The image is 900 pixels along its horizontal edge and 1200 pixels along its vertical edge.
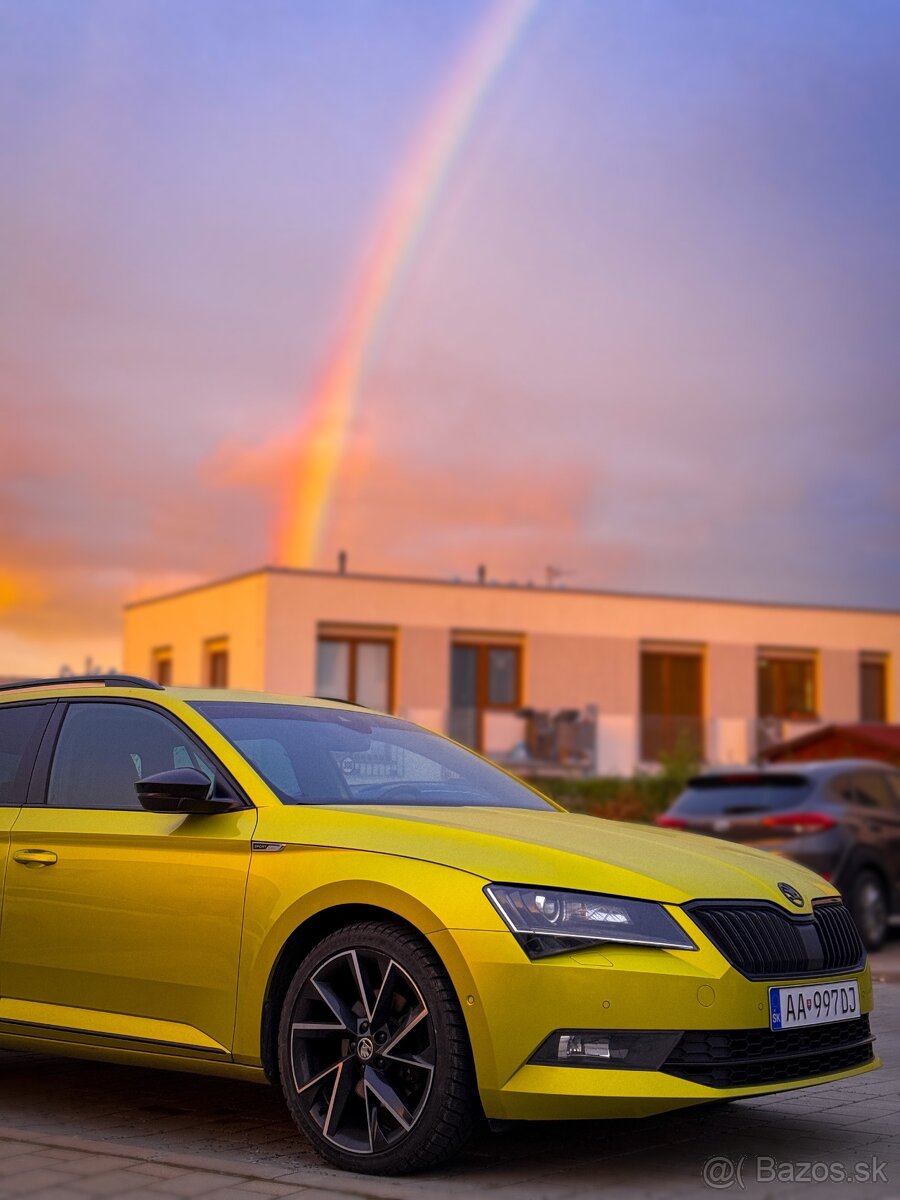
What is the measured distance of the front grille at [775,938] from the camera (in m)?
4.87

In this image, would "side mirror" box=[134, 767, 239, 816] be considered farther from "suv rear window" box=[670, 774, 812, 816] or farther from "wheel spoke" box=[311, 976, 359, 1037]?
"suv rear window" box=[670, 774, 812, 816]

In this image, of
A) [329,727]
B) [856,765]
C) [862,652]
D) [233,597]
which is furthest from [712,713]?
[329,727]

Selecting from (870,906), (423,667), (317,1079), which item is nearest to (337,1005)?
(317,1079)

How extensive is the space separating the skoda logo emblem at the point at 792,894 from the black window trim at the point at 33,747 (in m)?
2.88

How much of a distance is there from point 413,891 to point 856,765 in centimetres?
1066

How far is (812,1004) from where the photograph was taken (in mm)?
5105

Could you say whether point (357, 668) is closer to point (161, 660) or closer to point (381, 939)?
point (161, 660)

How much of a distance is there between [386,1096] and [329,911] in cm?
61

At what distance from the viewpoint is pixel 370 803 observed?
558 cm

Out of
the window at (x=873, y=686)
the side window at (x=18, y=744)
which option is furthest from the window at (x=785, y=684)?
the side window at (x=18, y=744)

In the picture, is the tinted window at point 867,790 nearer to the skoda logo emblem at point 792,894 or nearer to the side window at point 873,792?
the side window at point 873,792

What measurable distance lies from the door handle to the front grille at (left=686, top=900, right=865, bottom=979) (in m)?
2.41


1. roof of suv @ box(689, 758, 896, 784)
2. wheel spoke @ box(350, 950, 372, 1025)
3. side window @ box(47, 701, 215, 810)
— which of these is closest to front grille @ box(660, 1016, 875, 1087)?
wheel spoke @ box(350, 950, 372, 1025)

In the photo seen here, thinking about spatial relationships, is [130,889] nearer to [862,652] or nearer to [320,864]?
[320,864]
